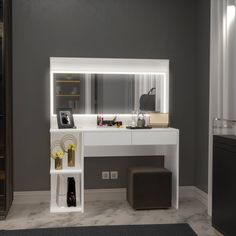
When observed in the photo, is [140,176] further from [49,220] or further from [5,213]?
[5,213]

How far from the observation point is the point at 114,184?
491cm

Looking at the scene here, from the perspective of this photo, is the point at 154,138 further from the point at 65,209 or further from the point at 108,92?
the point at 65,209

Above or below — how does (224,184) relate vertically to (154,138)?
below

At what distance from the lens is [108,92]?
4.85m

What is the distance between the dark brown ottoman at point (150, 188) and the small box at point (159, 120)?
1.91 ft

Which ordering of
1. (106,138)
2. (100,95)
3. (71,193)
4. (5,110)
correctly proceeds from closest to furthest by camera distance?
1. (5,110)
2. (106,138)
3. (71,193)
4. (100,95)

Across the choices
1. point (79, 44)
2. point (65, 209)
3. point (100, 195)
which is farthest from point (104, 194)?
point (79, 44)

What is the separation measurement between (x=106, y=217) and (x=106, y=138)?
0.83 meters

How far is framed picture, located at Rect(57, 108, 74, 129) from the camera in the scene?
449 centimetres

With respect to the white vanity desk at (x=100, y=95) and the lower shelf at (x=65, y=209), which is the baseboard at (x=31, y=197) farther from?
the lower shelf at (x=65, y=209)

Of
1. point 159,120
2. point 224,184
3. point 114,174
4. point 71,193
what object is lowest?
point 71,193

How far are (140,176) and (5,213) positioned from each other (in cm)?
146

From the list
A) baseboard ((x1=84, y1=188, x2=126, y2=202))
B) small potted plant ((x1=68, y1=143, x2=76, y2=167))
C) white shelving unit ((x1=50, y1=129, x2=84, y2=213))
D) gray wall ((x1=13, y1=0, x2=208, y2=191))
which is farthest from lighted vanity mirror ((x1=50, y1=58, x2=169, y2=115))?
baseboard ((x1=84, y1=188, x2=126, y2=202))

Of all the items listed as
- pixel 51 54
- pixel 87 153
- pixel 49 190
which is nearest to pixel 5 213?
pixel 49 190
